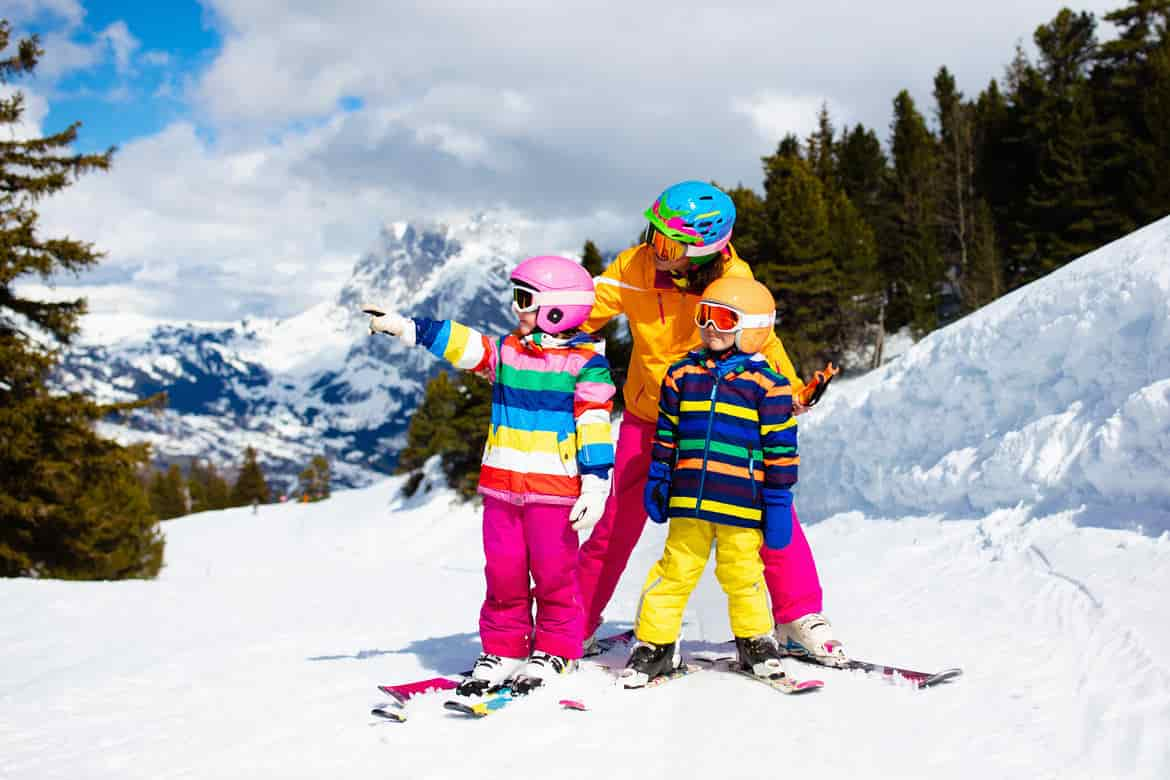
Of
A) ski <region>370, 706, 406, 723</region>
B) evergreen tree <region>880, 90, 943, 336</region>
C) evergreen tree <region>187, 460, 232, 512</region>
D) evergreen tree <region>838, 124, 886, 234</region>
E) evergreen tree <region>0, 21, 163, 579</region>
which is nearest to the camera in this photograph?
ski <region>370, 706, 406, 723</region>

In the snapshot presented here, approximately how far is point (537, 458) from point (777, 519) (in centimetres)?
120

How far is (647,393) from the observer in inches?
171

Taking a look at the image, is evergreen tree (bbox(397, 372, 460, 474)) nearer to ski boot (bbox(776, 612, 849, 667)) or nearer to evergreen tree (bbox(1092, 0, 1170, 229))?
evergreen tree (bbox(1092, 0, 1170, 229))

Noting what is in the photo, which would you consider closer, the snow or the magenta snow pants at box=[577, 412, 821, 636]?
the snow

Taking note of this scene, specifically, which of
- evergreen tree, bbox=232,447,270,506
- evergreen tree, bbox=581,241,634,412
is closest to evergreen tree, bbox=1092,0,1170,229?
evergreen tree, bbox=581,241,634,412

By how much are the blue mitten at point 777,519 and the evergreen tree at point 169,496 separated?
8217 cm

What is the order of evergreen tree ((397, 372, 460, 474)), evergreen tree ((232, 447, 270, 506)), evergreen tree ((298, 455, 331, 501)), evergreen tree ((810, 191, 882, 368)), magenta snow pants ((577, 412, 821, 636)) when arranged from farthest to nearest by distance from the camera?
evergreen tree ((298, 455, 331, 501)), evergreen tree ((232, 447, 270, 506)), evergreen tree ((397, 372, 460, 474)), evergreen tree ((810, 191, 882, 368)), magenta snow pants ((577, 412, 821, 636))

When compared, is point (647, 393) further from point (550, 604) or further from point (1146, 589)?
point (1146, 589)

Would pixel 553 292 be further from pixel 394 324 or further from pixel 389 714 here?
pixel 389 714

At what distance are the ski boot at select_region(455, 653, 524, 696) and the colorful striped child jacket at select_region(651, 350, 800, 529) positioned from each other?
1.16 m

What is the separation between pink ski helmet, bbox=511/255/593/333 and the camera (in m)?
4.09

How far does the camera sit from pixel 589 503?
12.8 ft

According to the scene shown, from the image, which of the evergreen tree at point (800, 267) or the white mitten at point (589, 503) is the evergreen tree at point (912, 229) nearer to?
the evergreen tree at point (800, 267)

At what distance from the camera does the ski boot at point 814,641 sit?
397 centimetres
